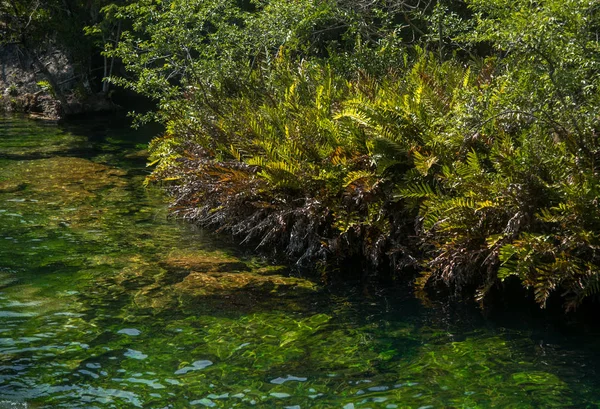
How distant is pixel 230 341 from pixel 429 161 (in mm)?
3137

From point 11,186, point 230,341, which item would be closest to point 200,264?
point 230,341

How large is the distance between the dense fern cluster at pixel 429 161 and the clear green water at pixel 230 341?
668 millimetres

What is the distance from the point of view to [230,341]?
6.35 m

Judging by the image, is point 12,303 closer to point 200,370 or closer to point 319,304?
point 200,370

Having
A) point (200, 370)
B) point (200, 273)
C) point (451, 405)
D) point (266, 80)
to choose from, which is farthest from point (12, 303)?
point (266, 80)

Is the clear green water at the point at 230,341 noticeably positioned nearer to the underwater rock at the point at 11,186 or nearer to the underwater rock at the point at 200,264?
the underwater rock at the point at 200,264

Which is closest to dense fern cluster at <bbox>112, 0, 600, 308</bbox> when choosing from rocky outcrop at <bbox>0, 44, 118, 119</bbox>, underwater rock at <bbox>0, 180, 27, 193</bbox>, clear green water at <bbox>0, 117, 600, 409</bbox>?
clear green water at <bbox>0, 117, 600, 409</bbox>

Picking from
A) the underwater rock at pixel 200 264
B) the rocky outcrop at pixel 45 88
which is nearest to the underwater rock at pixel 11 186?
the underwater rock at pixel 200 264

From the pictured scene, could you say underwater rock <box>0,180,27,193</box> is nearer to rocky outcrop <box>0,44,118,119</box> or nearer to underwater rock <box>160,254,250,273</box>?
underwater rock <box>160,254,250,273</box>

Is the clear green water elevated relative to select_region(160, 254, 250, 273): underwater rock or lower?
lower

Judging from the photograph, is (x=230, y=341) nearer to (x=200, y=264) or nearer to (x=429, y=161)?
(x=200, y=264)

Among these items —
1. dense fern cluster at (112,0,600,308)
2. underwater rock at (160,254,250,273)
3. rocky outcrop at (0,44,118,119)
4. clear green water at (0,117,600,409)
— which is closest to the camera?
clear green water at (0,117,600,409)

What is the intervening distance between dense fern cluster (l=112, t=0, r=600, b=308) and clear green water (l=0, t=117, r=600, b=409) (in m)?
0.67

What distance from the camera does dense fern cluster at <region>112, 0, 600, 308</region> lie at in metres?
6.64
